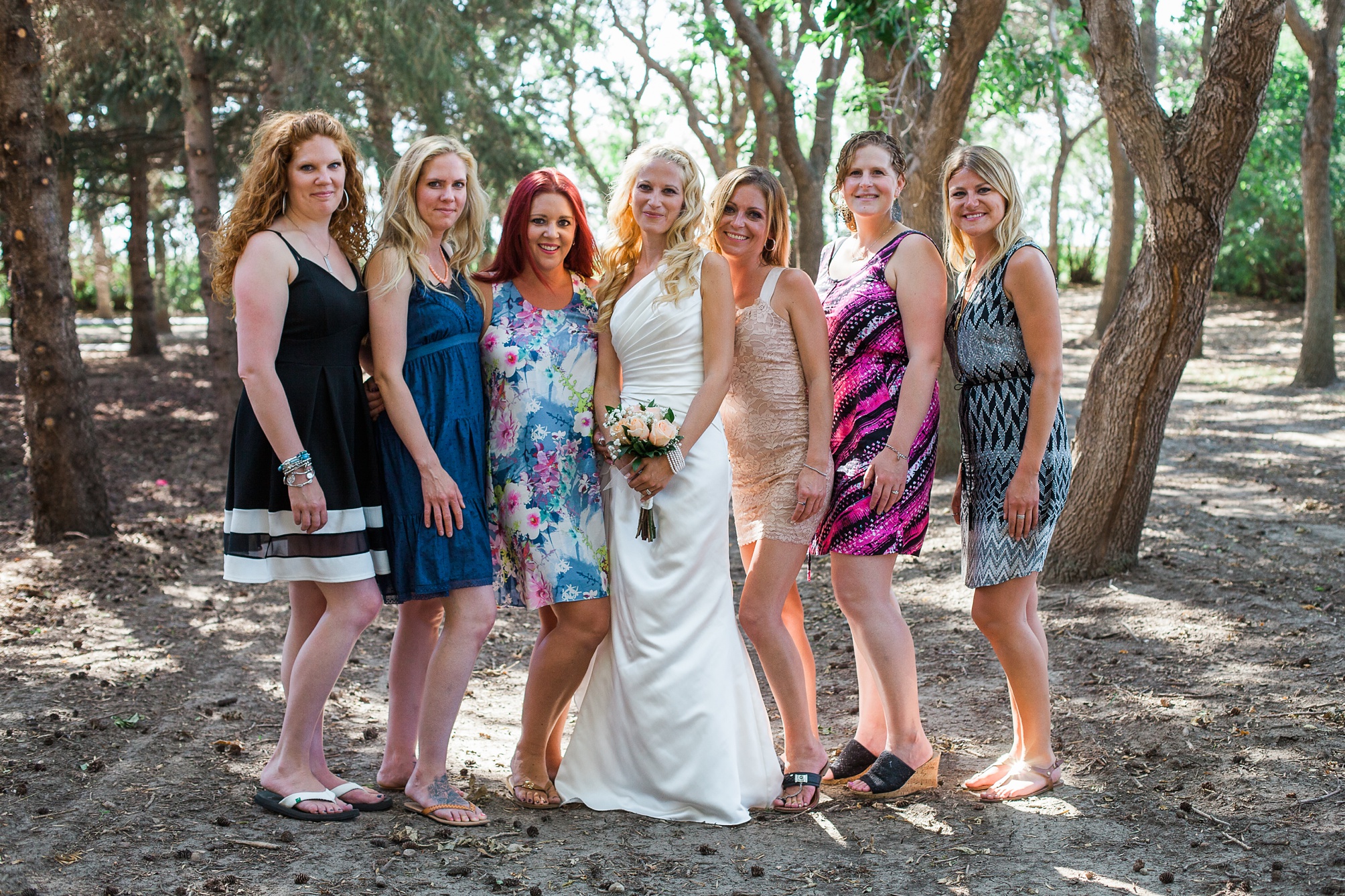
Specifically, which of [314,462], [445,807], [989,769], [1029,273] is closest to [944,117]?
[1029,273]

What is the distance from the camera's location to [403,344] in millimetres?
3637

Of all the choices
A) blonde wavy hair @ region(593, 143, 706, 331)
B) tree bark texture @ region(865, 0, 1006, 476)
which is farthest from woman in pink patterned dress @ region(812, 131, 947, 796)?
tree bark texture @ region(865, 0, 1006, 476)

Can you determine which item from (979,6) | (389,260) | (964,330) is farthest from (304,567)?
(979,6)

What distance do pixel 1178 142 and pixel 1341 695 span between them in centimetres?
299

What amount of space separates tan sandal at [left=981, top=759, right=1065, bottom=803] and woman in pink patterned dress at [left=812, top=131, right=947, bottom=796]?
0.69 ft

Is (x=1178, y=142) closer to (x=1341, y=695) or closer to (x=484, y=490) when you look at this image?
(x=1341, y=695)

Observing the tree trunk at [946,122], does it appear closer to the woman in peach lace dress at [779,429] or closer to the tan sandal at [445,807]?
the woman in peach lace dress at [779,429]

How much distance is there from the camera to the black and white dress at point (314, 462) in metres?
3.55

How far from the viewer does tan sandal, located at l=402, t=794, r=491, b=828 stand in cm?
369

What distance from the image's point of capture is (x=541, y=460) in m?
3.81

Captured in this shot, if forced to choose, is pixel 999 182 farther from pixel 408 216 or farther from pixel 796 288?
pixel 408 216

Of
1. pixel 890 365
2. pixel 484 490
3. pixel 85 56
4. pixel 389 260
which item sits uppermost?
pixel 85 56

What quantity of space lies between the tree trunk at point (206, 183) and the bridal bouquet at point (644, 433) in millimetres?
7932

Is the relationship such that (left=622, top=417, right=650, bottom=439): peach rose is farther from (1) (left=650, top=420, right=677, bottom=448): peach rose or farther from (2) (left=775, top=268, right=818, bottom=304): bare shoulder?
(2) (left=775, top=268, right=818, bottom=304): bare shoulder
